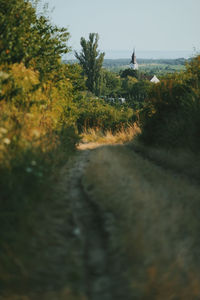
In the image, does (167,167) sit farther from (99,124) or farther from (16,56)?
(99,124)

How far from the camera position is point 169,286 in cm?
269

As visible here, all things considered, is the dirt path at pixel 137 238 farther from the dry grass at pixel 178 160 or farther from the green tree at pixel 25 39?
the green tree at pixel 25 39

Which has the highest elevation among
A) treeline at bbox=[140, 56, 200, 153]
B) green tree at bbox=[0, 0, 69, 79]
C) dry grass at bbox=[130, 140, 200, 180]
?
green tree at bbox=[0, 0, 69, 79]

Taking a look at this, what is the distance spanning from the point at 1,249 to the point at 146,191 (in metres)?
2.45

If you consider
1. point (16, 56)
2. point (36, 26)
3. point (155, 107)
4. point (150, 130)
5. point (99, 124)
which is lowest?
point (99, 124)

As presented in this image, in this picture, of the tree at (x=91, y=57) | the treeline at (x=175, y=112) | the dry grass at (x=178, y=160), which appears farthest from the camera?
the tree at (x=91, y=57)

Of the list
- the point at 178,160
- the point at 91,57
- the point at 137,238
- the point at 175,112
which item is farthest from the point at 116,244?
the point at 91,57

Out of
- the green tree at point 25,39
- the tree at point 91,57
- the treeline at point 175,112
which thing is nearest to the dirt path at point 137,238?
the treeline at point 175,112

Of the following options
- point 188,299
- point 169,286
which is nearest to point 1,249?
point 169,286

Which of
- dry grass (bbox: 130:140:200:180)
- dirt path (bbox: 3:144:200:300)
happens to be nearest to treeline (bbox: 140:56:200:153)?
Answer: dry grass (bbox: 130:140:200:180)

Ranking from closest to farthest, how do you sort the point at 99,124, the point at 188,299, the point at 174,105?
the point at 188,299
the point at 174,105
the point at 99,124

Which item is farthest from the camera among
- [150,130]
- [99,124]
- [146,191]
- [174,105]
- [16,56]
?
[99,124]

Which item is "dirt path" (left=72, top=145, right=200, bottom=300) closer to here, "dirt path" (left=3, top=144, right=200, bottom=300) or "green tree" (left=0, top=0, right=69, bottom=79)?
"dirt path" (left=3, top=144, right=200, bottom=300)

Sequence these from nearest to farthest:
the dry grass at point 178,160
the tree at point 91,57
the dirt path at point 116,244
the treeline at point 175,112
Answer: the dirt path at point 116,244 < the dry grass at point 178,160 < the treeline at point 175,112 < the tree at point 91,57
